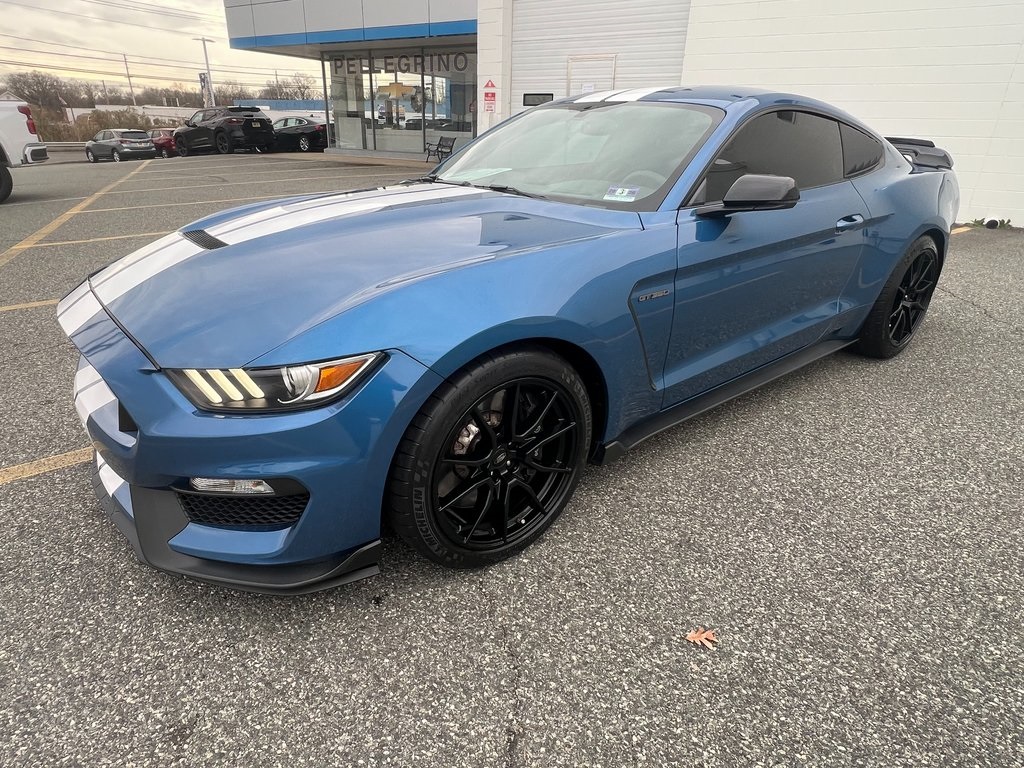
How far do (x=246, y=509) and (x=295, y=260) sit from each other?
2.47 ft

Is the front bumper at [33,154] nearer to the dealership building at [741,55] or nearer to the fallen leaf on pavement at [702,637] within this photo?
the dealership building at [741,55]

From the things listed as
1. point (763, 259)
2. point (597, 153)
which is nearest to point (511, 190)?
point (597, 153)

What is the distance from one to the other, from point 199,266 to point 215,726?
4.22 ft

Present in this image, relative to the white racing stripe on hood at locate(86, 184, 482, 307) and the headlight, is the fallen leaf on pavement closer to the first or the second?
the headlight

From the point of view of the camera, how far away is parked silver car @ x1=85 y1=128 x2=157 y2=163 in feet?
73.4

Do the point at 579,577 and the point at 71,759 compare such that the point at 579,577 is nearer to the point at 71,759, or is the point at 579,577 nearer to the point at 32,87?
the point at 71,759

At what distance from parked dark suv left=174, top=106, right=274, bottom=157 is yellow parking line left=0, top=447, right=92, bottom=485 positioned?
2221cm

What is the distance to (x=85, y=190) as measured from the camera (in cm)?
1147

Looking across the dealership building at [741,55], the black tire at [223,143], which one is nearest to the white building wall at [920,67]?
the dealership building at [741,55]

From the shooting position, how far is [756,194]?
221 cm

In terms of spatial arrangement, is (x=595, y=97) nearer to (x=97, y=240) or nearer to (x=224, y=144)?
(x=97, y=240)

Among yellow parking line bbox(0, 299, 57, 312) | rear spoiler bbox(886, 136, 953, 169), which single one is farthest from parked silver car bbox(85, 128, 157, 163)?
rear spoiler bbox(886, 136, 953, 169)

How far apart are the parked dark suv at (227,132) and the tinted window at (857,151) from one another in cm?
2241

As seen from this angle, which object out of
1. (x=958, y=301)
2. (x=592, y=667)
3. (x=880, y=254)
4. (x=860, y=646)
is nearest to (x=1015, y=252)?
(x=958, y=301)
